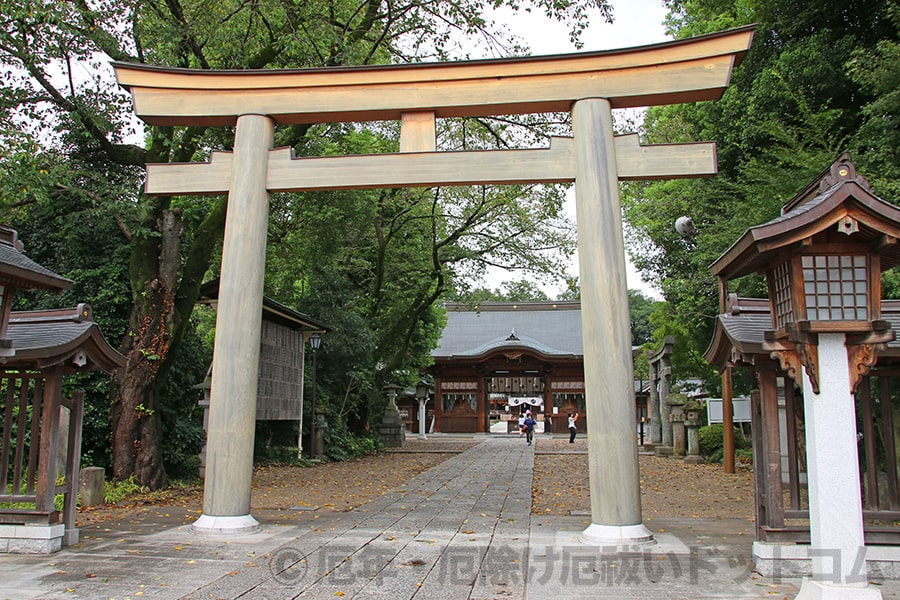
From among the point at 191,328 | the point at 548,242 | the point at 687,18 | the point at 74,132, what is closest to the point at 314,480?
the point at 191,328

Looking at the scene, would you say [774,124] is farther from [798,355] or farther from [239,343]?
[239,343]

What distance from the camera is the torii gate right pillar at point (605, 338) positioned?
636 cm

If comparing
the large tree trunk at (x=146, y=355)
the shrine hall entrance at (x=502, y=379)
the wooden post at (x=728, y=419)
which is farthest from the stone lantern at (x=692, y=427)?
the shrine hall entrance at (x=502, y=379)

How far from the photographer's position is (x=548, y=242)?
19.8 metres

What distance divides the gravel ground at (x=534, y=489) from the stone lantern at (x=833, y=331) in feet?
13.5

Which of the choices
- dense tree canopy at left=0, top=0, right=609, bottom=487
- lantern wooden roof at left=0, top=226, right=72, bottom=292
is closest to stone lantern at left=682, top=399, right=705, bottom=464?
dense tree canopy at left=0, top=0, right=609, bottom=487

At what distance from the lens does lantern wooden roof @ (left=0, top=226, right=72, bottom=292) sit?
5.68 meters

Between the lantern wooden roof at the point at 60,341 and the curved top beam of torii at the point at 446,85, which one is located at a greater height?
the curved top beam of torii at the point at 446,85

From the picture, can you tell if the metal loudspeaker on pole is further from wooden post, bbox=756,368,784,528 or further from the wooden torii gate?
wooden post, bbox=756,368,784,528

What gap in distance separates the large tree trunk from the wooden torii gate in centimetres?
312

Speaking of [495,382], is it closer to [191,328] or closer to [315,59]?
[191,328]

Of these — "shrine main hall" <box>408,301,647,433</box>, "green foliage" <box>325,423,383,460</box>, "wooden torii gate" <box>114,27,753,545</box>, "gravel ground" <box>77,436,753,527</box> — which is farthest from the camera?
"shrine main hall" <box>408,301,647,433</box>

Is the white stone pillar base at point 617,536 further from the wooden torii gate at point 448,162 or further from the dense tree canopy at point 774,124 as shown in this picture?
the dense tree canopy at point 774,124

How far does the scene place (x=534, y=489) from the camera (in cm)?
1127
